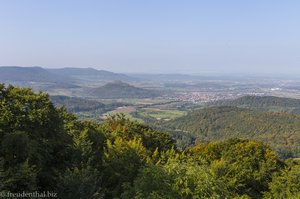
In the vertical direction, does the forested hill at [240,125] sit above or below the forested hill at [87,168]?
below

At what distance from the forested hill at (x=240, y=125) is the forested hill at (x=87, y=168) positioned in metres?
109

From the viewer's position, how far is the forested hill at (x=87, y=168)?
1812 centimetres

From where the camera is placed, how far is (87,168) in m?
19.7

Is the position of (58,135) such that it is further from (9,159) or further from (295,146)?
(295,146)

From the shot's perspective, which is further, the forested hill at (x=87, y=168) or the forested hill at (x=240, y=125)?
the forested hill at (x=240, y=125)

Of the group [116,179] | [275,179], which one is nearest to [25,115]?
[116,179]

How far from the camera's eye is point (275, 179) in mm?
30969

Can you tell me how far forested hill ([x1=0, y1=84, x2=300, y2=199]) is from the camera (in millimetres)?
18125

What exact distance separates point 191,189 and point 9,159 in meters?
10.1

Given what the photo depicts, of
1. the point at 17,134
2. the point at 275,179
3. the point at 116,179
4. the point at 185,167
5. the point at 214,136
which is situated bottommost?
the point at 214,136

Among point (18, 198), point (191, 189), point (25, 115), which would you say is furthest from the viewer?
point (25, 115)

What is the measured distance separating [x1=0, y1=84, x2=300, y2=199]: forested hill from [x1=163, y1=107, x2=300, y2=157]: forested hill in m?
109

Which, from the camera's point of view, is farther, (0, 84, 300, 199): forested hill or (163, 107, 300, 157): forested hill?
(163, 107, 300, 157): forested hill

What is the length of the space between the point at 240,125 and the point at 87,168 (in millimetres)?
149140
